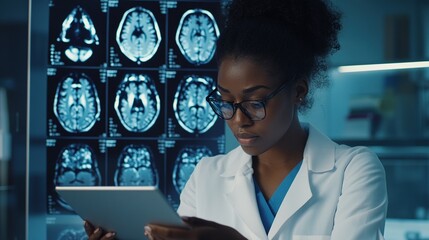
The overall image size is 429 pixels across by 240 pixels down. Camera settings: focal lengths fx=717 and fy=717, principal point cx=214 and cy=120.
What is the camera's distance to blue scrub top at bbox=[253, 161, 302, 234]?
1.31 metres

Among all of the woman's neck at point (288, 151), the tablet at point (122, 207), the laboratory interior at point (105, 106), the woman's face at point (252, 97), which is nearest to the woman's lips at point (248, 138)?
the woman's face at point (252, 97)

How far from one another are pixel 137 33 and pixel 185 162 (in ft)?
1.24

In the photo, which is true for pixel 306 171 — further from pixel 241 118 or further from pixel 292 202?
pixel 241 118

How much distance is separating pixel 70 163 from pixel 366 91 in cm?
88

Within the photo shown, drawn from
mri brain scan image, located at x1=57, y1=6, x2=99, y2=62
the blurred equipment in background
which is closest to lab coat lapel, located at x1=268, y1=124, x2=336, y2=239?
mri brain scan image, located at x1=57, y1=6, x2=99, y2=62

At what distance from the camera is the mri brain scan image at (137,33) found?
1.96 m

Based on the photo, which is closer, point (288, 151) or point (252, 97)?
point (252, 97)

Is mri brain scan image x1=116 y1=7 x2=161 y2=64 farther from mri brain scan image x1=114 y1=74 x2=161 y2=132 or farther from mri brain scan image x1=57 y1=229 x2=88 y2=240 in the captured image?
mri brain scan image x1=57 y1=229 x2=88 y2=240

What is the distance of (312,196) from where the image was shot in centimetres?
128

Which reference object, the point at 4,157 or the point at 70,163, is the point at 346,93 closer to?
the point at 70,163

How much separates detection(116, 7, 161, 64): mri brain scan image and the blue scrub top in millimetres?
755

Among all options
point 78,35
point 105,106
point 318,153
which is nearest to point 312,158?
point 318,153

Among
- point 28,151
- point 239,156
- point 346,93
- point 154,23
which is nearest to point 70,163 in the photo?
point 28,151

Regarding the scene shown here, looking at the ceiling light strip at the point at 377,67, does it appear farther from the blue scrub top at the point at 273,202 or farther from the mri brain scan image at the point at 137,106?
the blue scrub top at the point at 273,202
